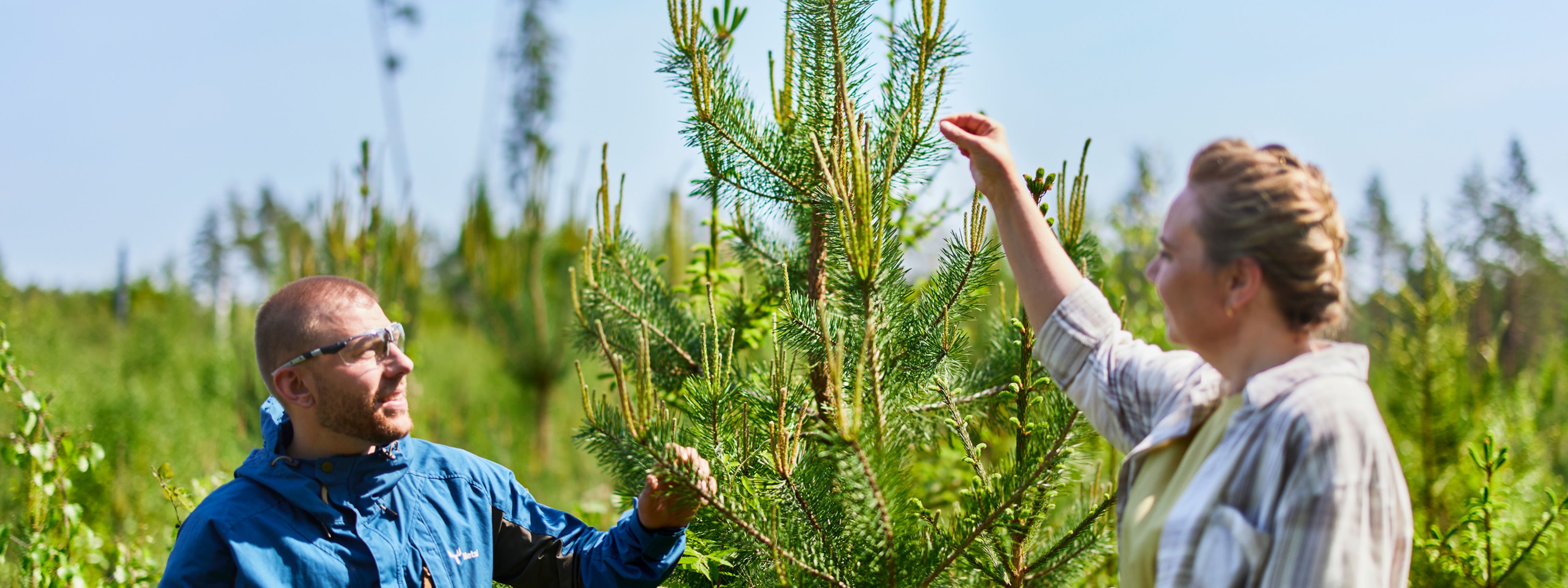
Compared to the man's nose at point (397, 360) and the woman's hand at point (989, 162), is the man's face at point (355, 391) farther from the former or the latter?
the woman's hand at point (989, 162)

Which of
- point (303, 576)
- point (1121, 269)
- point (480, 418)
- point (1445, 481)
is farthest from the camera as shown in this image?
point (480, 418)

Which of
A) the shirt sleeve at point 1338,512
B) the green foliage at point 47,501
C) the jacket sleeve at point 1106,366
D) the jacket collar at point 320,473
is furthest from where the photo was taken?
the green foliage at point 47,501

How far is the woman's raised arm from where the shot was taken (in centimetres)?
168

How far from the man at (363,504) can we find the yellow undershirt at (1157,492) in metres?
0.69

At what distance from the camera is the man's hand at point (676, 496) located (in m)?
1.58

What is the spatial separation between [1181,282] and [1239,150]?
207 mm

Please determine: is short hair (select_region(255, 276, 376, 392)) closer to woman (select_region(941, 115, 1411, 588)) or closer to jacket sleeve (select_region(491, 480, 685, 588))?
jacket sleeve (select_region(491, 480, 685, 588))

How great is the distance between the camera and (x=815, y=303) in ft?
7.23

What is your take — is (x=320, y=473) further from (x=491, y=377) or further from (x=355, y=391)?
(x=491, y=377)

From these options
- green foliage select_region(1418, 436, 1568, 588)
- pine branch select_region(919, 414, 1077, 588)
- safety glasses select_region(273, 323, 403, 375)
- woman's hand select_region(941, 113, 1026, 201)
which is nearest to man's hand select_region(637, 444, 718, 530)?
pine branch select_region(919, 414, 1077, 588)

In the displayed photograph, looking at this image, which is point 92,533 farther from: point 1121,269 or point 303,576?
point 1121,269

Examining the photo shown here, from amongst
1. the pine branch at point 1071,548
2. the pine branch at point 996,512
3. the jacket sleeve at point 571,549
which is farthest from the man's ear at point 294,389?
the pine branch at point 1071,548

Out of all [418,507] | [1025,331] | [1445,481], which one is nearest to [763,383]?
[1025,331]

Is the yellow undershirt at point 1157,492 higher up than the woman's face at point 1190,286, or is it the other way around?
the woman's face at point 1190,286
